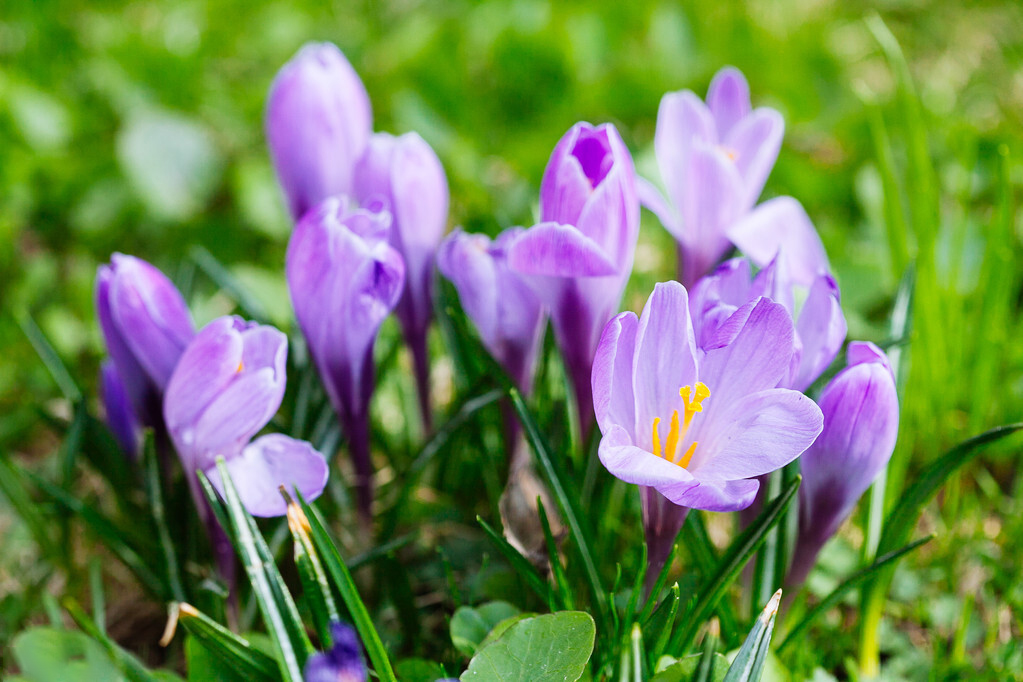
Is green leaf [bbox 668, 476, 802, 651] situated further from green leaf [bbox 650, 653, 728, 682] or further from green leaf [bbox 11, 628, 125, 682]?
green leaf [bbox 11, 628, 125, 682]

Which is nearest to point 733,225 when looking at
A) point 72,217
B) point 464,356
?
point 464,356

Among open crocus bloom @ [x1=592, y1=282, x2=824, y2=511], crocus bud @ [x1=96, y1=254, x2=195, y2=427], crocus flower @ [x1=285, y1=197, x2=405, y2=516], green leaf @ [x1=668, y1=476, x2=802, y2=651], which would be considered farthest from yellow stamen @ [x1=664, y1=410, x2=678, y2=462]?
crocus bud @ [x1=96, y1=254, x2=195, y2=427]

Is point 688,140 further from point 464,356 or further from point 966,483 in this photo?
point 966,483

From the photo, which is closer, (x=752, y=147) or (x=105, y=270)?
(x=105, y=270)

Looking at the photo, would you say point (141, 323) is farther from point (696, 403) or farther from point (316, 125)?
point (696, 403)

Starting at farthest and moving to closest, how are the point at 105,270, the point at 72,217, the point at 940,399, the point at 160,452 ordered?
the point at 72,217 < the point at 940,399 < the point at 160,452 < the point at 105,270

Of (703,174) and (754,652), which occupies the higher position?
(703,174)

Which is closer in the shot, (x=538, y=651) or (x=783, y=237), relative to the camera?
(x=538, y=651)

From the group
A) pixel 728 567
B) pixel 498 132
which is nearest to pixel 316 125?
pixel 728 567

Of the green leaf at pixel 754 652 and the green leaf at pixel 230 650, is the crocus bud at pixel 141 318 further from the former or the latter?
the green leaf at pixel 754 652
